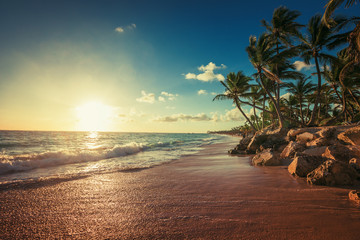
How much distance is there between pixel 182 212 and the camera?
2.58 m

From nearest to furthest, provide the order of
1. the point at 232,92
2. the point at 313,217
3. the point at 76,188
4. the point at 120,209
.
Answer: the point at 313,217
the point at 120,209
the point at 76,188
the point at 232,92

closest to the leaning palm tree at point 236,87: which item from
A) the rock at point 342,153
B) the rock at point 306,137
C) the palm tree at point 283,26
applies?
the palm tree at point 283,26

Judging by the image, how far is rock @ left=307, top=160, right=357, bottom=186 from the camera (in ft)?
11.7

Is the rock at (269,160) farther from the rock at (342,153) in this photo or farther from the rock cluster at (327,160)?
the rock at (342,153)

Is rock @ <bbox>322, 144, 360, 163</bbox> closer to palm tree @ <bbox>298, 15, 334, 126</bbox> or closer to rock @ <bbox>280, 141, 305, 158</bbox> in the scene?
rock @ <bbox>280, 141, 305, 158</bbox>

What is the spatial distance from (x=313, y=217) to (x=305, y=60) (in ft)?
61.1

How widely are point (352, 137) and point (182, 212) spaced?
8180 millimetres

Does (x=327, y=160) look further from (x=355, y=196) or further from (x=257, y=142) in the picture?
(x=257, y=142)

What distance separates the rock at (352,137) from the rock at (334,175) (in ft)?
13.7

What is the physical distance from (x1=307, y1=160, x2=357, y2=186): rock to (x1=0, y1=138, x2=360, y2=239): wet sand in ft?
0.83

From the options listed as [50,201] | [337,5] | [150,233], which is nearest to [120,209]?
[150,233]

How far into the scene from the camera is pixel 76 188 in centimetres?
402

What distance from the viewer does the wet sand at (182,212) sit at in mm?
2029

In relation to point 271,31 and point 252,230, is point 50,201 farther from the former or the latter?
point 271,31
